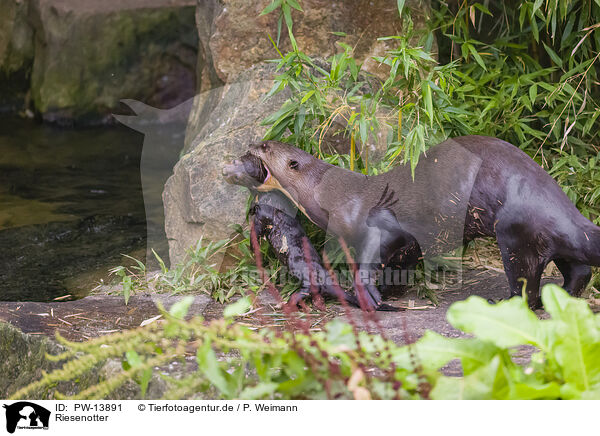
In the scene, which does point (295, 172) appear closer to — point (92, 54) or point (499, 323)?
point (499, 323)

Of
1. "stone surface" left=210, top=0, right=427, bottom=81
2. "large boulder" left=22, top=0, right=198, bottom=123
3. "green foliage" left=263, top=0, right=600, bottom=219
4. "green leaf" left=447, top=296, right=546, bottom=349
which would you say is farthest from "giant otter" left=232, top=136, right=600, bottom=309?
"large boulder" left=22, top=0, right=198, bottom=123

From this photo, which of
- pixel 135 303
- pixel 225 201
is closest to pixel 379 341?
pixel 135 303

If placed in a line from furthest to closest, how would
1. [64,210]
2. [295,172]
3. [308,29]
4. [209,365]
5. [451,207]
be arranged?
[64,210], [308,29], [295,172], [451,207], [209,365]

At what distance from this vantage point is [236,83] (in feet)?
14.0

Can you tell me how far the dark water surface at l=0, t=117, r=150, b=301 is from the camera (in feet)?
13.5

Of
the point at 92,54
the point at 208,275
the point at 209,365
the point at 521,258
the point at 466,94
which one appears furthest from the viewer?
the point at 92,54

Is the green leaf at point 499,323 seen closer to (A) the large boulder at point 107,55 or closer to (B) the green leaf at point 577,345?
(B) the green leaf at point 577,345

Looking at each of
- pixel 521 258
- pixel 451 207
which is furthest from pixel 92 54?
pixel 521 258

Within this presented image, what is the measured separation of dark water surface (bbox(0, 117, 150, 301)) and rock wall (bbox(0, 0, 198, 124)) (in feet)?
2.89

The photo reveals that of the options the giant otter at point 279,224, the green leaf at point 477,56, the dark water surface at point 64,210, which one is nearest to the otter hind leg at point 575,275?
the giant otter at point 279,224
